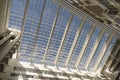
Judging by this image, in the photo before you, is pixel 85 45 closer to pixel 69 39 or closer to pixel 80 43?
pixel 80 43

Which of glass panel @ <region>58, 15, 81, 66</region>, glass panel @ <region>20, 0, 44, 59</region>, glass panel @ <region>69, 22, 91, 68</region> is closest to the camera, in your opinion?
glass panel @ <region>20, 0, 44, 59</region>

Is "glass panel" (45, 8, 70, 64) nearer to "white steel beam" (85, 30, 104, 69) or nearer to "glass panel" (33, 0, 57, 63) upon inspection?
"glass panel" (33, 0, 57, 63)

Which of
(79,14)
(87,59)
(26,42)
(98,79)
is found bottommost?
(98,79)

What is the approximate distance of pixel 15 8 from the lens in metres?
14.0

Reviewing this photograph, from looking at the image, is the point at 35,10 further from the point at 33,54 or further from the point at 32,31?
the point at 33,54

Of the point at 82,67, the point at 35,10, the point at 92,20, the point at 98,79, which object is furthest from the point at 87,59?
the point at 35,10

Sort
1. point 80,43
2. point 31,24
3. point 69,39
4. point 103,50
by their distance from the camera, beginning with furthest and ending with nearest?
point 103,50
point 80,43
point 69,39
point 31,24

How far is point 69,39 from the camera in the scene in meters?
16.3

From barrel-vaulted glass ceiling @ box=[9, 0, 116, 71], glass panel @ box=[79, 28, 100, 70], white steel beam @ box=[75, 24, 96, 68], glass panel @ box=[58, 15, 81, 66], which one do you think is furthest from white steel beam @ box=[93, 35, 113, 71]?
glass panel @ box=[58, 15, 81, 66]

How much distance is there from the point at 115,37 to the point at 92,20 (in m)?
2.94

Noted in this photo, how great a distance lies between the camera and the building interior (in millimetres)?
14164

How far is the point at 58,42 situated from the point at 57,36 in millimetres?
659

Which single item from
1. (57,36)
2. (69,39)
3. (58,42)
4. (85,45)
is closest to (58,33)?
(57,36)

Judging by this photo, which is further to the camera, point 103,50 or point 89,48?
point 103,50
